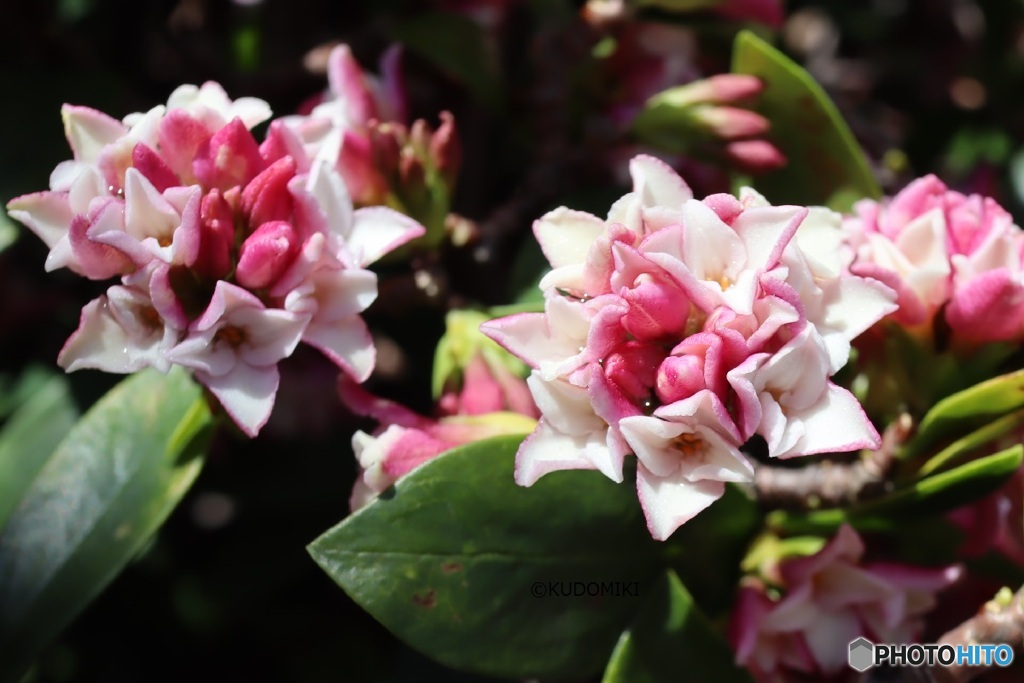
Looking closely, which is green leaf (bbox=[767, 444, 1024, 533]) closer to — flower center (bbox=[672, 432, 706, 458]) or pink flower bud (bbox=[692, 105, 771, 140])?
flower center (bbox=[672, 432, 706, 458])

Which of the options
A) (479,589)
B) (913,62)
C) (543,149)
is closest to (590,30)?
(543,149)

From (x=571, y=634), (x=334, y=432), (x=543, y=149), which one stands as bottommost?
(x=334, y=432)

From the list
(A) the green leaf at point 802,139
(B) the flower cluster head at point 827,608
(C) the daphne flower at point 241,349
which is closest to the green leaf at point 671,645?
(B) the flower cluster head at point 827,608

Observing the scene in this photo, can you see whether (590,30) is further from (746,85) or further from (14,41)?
(14,41)

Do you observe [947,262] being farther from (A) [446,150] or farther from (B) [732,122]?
(A) [446,150]

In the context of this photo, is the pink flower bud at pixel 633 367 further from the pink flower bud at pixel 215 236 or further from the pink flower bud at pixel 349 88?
the pink flower bud at pixel 349 88

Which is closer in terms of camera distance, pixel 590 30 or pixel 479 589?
pixel 479 589

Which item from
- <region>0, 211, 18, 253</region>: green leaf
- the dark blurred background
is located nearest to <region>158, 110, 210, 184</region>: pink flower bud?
<region>0, 211, 18, 253</region>: green leaf
